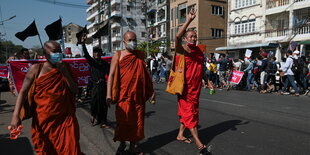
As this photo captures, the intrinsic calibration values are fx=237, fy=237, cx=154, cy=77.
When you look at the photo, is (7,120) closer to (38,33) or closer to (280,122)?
(38,33)

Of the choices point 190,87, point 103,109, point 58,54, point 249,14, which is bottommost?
point 103,109

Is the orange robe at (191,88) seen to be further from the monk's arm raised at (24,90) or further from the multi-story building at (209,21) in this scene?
the multi-story building at (209,21)

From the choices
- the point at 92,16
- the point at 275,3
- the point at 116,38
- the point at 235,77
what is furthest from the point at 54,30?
the point at 92,16

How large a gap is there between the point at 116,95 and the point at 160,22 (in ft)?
133

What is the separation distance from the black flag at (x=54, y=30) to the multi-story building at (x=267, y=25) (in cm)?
1902

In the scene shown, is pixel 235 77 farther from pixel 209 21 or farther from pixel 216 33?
pixel 216 33

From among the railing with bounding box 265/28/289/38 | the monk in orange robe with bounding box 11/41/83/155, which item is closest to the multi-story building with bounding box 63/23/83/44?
the railing with bounding box 265/28/289/38

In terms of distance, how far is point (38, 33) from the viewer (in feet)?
19.7

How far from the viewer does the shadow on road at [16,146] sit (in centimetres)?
391

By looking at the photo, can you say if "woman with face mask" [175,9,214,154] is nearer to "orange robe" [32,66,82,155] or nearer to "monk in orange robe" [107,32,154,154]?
"monk in orange robe" [107,32,154,154]

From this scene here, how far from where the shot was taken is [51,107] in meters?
2.65

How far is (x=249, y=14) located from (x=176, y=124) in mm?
23681

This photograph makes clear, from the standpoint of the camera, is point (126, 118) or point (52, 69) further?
point (126, 118)

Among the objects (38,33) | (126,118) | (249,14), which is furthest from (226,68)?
(249,14)
